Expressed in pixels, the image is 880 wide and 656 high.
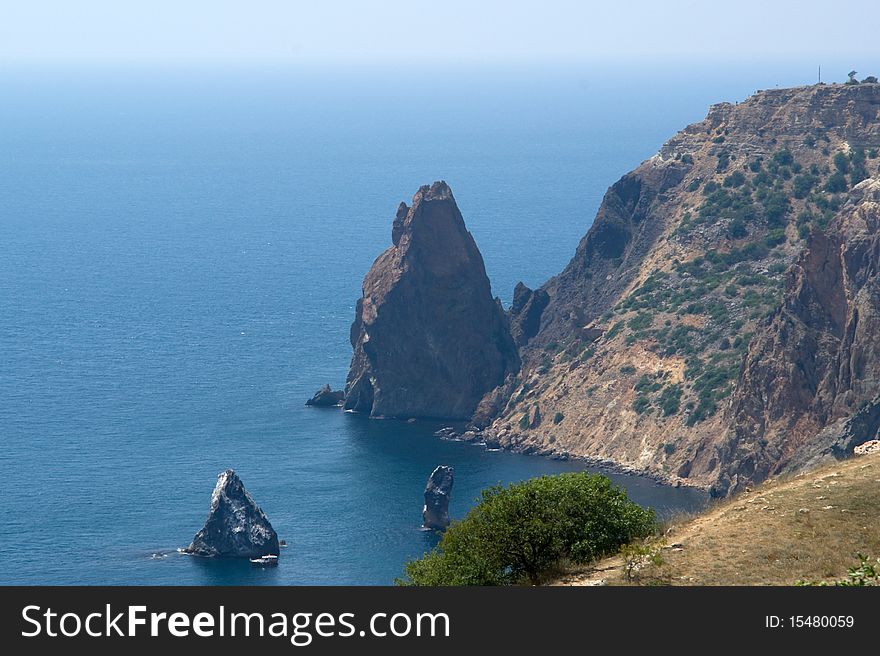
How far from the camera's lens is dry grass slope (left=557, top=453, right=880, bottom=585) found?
49938mm

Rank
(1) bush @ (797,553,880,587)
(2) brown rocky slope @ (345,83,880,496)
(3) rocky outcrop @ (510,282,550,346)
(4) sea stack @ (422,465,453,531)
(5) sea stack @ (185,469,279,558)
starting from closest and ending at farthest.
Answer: (1) bush @ (797,553,880,587) → (5) sea stack @ (185,469,279,558) → (4) sea stack @ (422,465,453,531) → (2) brown rocky slope @ (345,83,880,496) → (3) rocky outcrop @ (510,282,550,346)

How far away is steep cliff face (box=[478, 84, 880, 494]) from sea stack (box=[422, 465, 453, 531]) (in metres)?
21.0

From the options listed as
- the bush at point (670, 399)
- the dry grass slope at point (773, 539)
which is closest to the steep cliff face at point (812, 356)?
the bush at point (670, 399)

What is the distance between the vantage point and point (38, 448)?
16212 cm

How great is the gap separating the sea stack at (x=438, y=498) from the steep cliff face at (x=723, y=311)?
21005 millimetres

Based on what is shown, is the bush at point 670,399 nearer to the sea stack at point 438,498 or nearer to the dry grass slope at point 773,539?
the sea stack at point 438,498

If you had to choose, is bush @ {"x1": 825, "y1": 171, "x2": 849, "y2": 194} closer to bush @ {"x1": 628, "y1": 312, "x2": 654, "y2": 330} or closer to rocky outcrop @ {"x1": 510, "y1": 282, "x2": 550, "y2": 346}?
bush @ {"x1": 628, "y1": 312, "x2": 654, "y2": 330}

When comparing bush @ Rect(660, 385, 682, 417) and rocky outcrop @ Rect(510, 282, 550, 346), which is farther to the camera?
rocky outcrop @ Rect(510, 282, 550, 346)

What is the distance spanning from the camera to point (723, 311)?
166 m

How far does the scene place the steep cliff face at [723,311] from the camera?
13812 centimetres

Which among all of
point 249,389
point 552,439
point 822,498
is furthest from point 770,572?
point 249,389

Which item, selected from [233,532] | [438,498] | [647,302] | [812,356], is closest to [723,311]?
[647,302]

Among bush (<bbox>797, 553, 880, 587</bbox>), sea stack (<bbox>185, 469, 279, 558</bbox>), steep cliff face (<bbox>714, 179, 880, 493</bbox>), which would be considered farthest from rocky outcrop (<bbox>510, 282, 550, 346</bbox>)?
bush (<bbox>797, 553, 880, 587</bbox>)

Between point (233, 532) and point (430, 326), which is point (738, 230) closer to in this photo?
point (430, 326)
